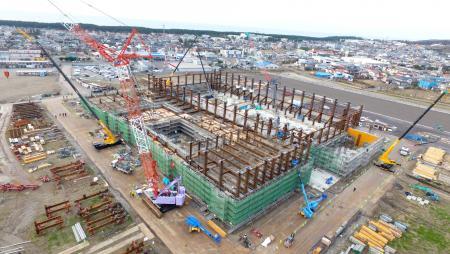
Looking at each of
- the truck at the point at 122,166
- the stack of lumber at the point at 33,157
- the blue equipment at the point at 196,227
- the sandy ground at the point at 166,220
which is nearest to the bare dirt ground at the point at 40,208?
the stack of lumber at the point at 33,157

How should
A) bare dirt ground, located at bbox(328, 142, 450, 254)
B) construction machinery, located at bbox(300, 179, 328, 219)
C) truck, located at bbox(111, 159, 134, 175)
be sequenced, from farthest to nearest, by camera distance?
truck, located at bbox(111, 159, 134, 175)
construction machinery, located at bbox(300, 179, 328, 219)
bare dirt ground, located at bbox(328, 142, 450, 254)

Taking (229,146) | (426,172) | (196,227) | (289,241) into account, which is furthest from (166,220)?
(426,172)

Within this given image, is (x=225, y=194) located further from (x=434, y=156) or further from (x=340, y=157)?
(x=434, y=156)

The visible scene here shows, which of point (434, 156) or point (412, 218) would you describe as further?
point (434, 156)

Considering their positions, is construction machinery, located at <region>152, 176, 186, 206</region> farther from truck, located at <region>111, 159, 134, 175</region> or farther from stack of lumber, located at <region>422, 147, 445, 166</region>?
stack of lumber, located at <region>422, 147, 445, 166</region>

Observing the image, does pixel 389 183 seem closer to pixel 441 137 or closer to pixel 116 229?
pixel 441 137

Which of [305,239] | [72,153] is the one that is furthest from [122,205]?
[305,239]

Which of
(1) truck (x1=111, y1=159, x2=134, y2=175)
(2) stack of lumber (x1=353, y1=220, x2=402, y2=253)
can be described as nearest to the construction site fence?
(1) truck (x1=111, y1=159, x2=134, y2=175)
